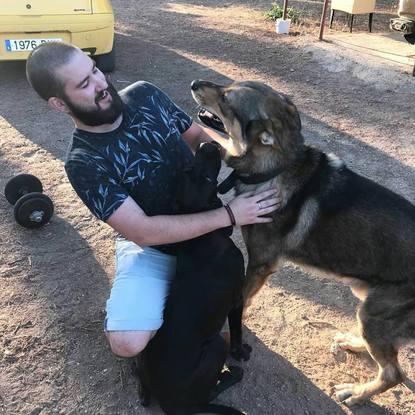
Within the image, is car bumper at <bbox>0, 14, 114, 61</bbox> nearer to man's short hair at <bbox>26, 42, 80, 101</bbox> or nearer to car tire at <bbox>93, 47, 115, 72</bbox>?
car tire at <bbox>93, 47, 115, 72</bbox>

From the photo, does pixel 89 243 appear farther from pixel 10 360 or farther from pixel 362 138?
pixel 362 138

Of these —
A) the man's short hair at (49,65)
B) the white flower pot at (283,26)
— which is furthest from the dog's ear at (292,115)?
the white flower pot at (283,26)

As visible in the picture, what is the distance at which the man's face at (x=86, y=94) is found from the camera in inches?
105

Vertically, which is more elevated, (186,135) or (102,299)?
(186,135)

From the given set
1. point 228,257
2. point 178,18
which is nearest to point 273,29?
point 178,18

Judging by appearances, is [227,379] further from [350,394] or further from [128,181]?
[128,181]

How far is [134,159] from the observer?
278 centimetres

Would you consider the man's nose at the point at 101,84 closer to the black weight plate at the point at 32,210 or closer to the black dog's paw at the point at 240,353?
the black weight plate at the point at 32,210

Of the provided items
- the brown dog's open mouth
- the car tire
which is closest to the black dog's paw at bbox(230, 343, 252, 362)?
the brown dog's open mouth

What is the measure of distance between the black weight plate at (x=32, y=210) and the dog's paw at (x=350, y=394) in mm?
2698

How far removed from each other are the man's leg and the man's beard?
2.74ft

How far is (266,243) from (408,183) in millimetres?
2504

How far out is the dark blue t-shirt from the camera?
2613mm

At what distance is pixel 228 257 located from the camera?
274 centimetres
